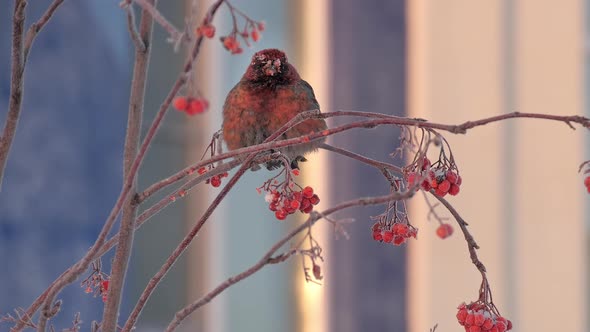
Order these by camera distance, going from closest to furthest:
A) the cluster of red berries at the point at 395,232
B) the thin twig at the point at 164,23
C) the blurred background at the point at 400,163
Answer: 1. the thin twig at the point at 164,23
2. the cluster of red berries at the point at 395,232
3. the blurred background at the point at 400,163

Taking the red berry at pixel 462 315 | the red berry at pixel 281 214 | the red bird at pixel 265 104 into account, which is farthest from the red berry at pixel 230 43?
the red bird at pixel 265 104

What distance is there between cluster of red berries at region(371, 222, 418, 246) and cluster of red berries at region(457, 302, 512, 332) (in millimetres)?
63

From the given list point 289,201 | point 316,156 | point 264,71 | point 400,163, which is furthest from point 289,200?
point 316,156

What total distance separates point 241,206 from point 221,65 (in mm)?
362

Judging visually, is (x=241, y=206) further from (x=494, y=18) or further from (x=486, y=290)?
(x=486, y=290)

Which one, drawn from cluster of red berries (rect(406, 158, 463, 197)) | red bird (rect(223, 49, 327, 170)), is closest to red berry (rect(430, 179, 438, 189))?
cluster of red berries (rect(406, 158, 463, 197))

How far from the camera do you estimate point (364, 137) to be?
7.61 feet

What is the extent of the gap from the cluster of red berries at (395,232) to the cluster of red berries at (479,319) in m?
0.06

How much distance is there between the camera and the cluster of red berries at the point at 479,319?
0.62 meters

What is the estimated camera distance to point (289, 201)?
0.62 meters

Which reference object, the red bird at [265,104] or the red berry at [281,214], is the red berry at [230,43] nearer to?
the red berry at [281,214]

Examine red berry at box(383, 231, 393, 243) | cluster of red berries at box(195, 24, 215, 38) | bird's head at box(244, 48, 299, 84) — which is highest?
bird's head at box(244, 48, 299, 84)

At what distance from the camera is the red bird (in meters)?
0.96

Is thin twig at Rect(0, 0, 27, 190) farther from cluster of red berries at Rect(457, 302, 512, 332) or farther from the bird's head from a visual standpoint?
the bird's head
